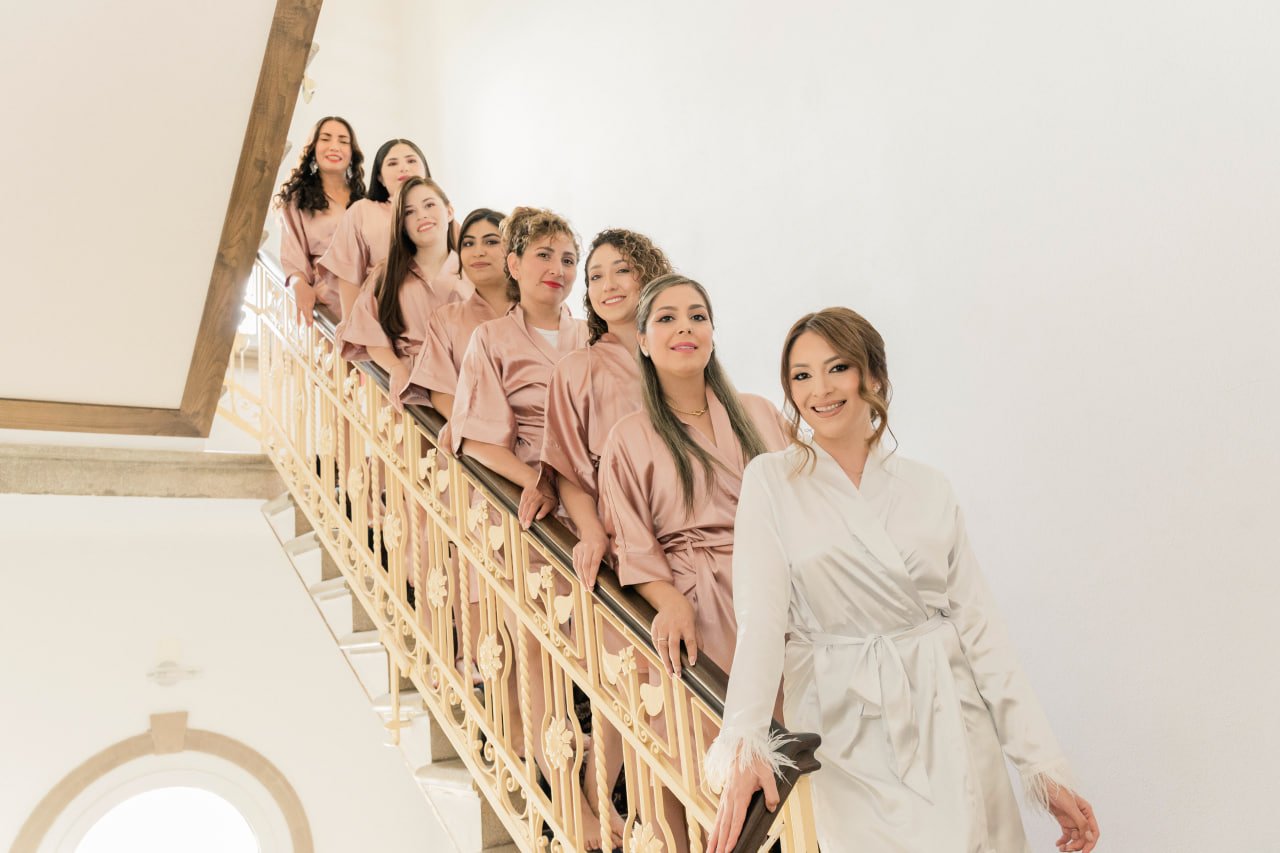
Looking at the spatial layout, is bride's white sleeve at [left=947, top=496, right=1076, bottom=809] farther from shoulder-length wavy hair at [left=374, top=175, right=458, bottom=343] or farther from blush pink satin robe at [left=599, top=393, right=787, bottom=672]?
shoulder-length wavy hair at [left=374, top=175, right=458, bottom=343]

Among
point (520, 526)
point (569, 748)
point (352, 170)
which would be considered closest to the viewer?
point (569, 748)

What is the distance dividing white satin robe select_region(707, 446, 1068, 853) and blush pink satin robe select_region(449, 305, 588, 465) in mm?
1374

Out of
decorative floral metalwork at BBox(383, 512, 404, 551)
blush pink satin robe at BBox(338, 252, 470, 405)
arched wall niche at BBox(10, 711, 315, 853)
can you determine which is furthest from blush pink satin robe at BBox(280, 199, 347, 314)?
arched wall niche at BBox(10, 711, 315, 853)

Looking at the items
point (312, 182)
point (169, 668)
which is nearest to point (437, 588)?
point (312, 182)

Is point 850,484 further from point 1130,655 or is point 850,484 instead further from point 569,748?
point 1130,655

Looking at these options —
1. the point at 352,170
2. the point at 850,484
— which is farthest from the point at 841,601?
the point at 352,170

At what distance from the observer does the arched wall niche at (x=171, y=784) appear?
623 cm

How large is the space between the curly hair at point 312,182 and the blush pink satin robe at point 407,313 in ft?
3.46

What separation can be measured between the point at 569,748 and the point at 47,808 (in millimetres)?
4593

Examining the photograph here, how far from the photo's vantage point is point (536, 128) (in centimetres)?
747

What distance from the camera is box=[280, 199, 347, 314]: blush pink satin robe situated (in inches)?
219

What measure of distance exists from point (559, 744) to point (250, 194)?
2.61 metres

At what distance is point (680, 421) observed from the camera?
295 centimetres

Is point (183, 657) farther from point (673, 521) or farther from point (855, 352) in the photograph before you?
point (855, 352)
